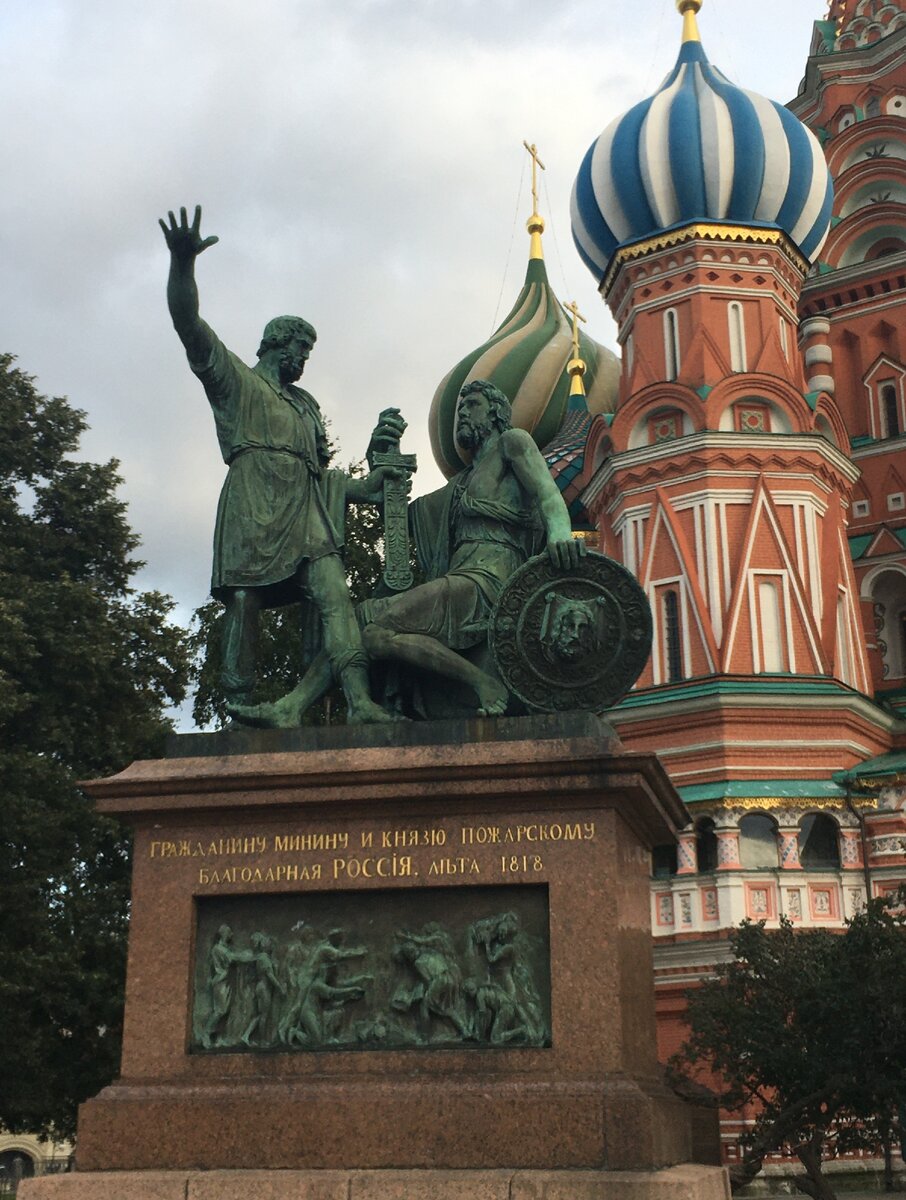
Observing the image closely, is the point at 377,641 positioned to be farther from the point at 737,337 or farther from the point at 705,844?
the point at 737,337

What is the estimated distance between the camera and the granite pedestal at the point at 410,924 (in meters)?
7.79

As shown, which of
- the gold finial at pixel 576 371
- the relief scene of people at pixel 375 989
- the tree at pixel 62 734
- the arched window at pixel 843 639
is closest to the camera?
the relief scene of people at pixel 375 989

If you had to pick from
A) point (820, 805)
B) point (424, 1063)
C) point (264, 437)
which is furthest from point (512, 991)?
point (820, 805)

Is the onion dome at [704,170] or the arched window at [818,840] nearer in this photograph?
the arched window at [818,840]

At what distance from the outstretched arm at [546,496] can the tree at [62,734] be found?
10.8 m

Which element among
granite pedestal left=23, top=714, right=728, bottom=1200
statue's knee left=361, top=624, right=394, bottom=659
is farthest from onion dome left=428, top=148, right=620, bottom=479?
granite pedestal left=23, top=714, right=728, bottom=1200

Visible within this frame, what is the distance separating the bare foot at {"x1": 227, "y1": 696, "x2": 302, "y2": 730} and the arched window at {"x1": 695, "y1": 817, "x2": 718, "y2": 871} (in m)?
16.5

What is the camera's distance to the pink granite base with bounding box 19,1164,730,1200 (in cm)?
745

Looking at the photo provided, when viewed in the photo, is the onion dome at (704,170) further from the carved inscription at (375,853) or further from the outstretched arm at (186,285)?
the carved inscription at (375,853)

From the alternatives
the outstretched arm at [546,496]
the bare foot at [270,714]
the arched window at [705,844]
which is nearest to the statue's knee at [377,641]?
the bare foot at [270,714]

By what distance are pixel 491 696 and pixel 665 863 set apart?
55.7ft

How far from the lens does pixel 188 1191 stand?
7801 mm

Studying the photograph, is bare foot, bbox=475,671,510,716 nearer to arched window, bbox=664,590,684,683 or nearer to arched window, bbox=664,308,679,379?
arched window, bbox=664,590,684,683

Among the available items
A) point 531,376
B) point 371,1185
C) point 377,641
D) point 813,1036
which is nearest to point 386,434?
point 377,641
